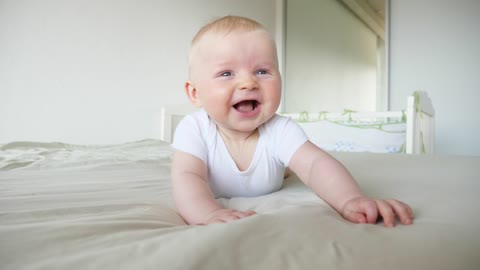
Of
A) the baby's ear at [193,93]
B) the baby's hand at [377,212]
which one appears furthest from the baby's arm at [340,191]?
the baby's ear at [193,93]

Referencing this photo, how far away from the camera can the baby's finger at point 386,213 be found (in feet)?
1.28

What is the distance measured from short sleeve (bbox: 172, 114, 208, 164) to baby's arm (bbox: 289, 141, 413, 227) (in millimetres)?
168

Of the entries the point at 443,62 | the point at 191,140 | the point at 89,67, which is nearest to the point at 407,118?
the point at 191,140

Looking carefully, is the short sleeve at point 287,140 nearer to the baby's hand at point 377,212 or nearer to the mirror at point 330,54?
the baby's hand at point 377,212

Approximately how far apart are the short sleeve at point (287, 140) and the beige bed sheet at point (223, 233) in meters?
0.07

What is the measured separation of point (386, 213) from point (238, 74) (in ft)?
1.04

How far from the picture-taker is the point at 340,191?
49 cm

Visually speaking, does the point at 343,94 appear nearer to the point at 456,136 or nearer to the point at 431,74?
the point at 431,74

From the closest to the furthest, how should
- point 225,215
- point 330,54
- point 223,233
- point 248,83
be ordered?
point 223,233 → point 225,215 → point 248,83 → point 330,54

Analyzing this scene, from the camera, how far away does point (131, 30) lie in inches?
86.1

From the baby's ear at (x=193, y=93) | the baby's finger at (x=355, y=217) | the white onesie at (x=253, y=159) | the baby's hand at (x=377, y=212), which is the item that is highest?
the baby's ear at (x=193, y=93)

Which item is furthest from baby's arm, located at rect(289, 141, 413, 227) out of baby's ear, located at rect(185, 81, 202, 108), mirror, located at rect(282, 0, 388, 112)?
mirror, located at rect(282, 0, 388, 112)

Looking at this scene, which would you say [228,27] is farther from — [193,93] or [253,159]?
[253,159]

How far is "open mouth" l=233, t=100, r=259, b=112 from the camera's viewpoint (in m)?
0.59
